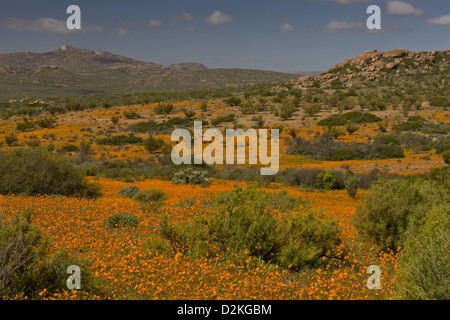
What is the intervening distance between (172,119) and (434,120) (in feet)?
103

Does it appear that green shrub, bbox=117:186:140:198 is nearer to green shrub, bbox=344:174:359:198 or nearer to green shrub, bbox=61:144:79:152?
green shrub, bbox=344:174:359:198

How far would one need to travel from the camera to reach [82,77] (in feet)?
378

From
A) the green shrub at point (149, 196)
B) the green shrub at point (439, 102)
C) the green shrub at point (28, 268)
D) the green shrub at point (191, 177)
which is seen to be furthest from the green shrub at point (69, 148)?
the green shrub at point (439, 102)

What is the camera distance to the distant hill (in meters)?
95.9

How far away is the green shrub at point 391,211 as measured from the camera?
25.5 ft

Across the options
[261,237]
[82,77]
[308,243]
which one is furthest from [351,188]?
[82,77]

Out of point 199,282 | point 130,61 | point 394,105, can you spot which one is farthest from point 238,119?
point 130,61

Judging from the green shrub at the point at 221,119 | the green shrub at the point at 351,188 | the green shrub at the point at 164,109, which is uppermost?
the green shrub at the point at 164,109

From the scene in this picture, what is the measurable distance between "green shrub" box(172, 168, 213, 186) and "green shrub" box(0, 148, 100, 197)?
17.9 ft

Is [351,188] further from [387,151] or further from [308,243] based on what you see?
[387,151]

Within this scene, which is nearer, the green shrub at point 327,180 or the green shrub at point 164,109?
the green shrub at point 327,180

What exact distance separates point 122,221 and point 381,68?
77.7 m

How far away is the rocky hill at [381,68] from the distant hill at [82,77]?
149 ft

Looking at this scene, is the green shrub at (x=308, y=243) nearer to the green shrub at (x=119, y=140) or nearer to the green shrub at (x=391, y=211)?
the green shrub at (x=391, y=211)
